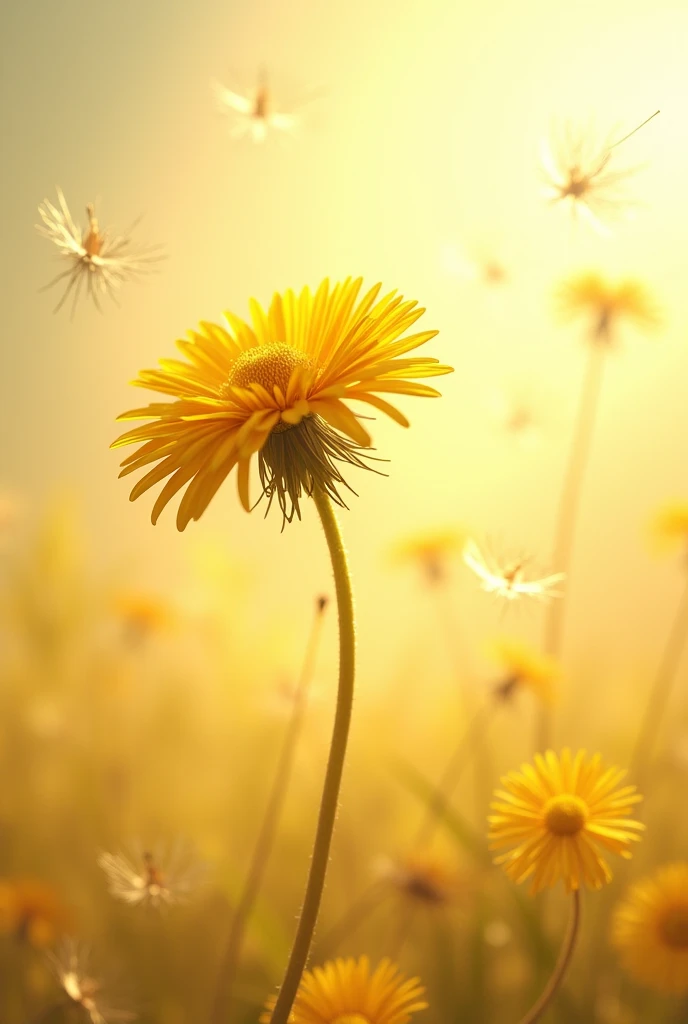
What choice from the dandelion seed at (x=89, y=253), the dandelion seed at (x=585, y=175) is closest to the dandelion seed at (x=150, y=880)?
the dandelion seed at (x=89, y=253)

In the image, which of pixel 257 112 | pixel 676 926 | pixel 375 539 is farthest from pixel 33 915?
pixel 375 539

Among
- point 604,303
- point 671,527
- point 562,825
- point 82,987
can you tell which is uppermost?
point 604,303

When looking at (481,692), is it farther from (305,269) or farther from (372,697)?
(305,269)

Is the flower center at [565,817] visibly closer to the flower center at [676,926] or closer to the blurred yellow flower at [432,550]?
the flower center at [676,926]

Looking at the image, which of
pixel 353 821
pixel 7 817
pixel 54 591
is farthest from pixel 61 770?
pixel 353 821

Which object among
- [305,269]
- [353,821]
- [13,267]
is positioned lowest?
[353,821]

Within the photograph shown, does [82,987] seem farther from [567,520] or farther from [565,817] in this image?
[567,520]
